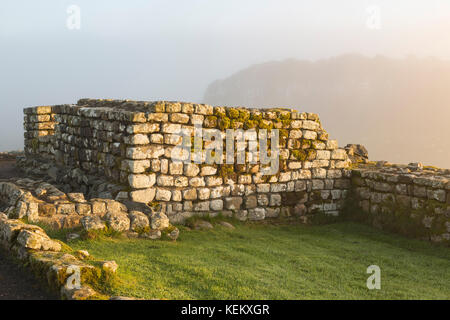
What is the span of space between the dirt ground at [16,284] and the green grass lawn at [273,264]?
0.98 m

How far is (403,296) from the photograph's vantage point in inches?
253

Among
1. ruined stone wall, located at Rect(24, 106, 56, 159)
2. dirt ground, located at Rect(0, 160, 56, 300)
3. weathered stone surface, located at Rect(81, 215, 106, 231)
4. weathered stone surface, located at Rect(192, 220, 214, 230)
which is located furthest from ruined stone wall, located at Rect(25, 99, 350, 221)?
dirt ground, located at Rect(0, 160, 56, 300)

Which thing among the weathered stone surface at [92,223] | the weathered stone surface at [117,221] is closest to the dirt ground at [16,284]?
the weathered stone surface at [92,223]

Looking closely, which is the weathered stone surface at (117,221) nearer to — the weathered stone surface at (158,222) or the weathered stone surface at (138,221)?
the weathered stone surface at (138,221)

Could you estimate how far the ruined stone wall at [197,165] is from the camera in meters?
9.98

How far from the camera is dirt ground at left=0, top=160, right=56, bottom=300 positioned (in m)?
5.30

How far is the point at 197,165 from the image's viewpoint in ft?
34.5

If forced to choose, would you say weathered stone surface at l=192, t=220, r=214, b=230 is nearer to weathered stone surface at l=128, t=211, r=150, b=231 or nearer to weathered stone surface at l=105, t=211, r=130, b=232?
weathered stone surface at l=128, t=211, r=150, b=231

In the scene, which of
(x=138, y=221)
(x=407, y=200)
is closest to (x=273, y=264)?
(x=138, y=221)

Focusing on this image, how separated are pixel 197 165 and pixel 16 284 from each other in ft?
17.9
